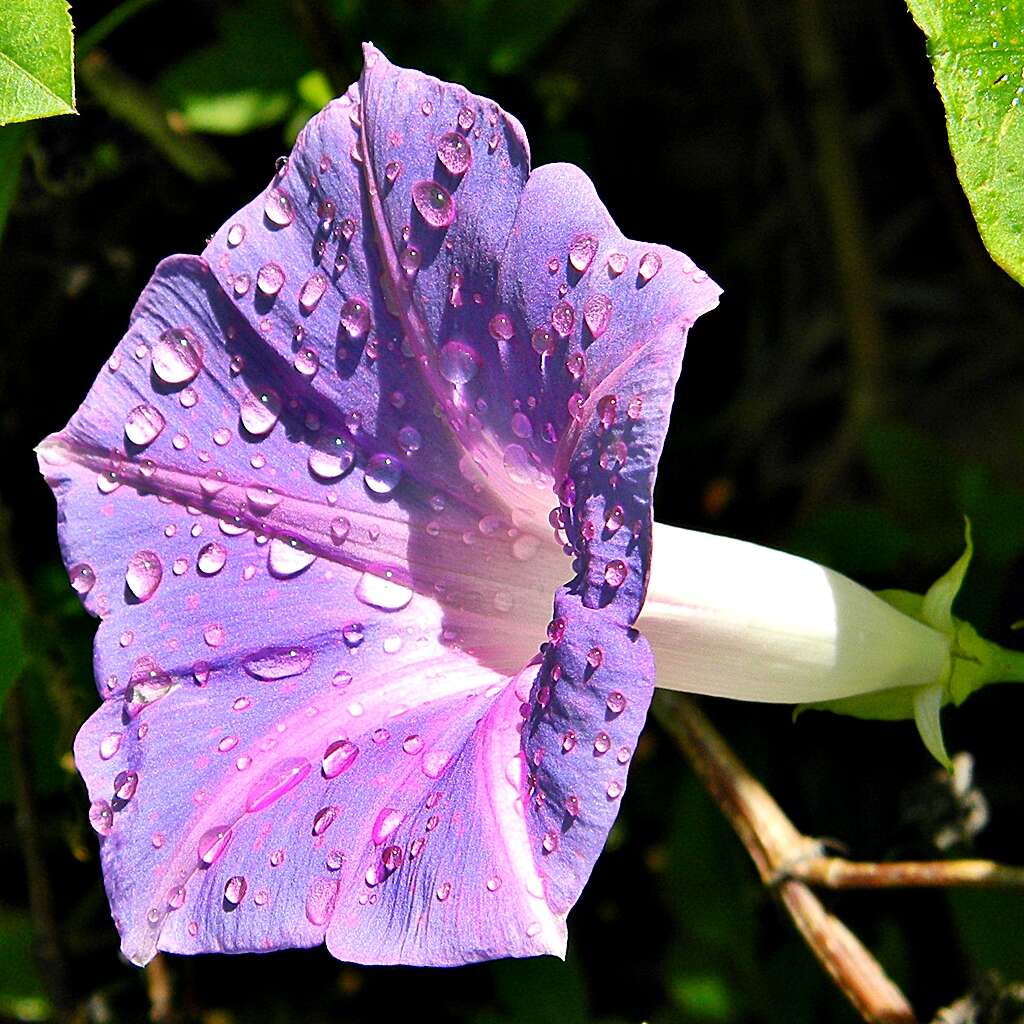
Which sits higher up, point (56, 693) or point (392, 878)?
point (392, 878)

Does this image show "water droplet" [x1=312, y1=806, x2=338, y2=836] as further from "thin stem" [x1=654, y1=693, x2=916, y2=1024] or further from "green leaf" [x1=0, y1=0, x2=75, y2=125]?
"green leaf" [x1=0, y1=0, x2=75, y2=125]

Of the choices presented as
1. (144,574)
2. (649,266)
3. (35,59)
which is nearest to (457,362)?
(649,266)

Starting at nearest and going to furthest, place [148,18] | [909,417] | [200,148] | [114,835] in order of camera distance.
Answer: [114,835] → [200,148] → [148,18] → [909,417]

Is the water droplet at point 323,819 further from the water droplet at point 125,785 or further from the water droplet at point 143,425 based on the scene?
the water droplet at point 143,425

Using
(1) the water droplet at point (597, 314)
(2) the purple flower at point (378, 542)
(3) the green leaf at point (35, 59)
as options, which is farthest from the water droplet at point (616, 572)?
(3) the green leaf at point (35, 59)

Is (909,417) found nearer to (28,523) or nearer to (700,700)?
(700,700)

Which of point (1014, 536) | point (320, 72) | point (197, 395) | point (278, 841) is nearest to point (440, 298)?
point (197, 395)
